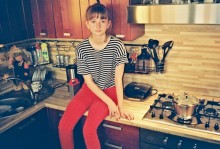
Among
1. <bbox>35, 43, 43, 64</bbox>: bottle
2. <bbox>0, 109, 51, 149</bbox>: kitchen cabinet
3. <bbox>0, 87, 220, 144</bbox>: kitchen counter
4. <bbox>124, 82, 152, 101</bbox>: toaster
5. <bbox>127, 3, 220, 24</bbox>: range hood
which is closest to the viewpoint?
<bbox>127, 3, 220, 24</bbox>: range hood

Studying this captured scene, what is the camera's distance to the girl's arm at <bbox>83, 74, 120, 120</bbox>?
5.84ft

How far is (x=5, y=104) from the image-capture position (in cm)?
219

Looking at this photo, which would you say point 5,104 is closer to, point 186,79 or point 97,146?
point 97,146

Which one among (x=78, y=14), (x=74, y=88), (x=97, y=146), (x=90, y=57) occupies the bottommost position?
(x=97, y=146)

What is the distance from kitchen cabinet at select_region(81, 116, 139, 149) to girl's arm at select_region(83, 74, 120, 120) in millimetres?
105

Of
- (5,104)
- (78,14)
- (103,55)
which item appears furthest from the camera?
(5,104)

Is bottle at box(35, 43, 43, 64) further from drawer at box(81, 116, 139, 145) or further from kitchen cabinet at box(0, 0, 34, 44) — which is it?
drawer at box(81, 116, 139, 145)

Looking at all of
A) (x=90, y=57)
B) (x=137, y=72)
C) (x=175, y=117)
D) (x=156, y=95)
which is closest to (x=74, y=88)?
(x=90, y=57)

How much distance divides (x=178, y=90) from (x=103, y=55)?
74 centimetres

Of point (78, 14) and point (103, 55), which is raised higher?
point (78, 14)

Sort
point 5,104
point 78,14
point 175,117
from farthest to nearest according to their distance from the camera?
point 5,104 < point 78,14 < point 175,117

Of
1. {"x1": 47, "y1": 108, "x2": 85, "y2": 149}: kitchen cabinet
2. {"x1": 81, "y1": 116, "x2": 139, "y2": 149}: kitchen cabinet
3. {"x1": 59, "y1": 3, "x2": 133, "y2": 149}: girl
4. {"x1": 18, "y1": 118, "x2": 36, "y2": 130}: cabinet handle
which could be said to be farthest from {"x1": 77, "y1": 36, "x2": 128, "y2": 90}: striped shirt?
{"x1": 18, "y1": 118, "x2": 36, "y2": 130}: cabinet handle

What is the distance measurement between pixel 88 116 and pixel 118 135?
28cm

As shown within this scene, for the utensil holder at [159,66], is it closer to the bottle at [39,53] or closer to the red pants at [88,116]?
the red pants at [88,116]
